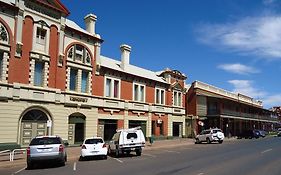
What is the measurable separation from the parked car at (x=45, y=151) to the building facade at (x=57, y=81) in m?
7.02

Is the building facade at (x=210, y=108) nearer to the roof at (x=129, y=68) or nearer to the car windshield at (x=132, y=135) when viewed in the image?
the roof at (x=129, y=68)

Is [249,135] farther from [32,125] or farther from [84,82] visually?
[32,125]

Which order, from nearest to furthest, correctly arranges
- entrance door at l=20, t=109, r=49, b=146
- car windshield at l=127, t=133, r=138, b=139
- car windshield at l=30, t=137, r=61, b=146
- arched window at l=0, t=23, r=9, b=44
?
Result: car windshield at l=30, t=137, r=61, b=146 < car windshield at l=127, t=133, r=138, b=139 < arched window at l=0, t=23, r=9, b=44 < entrance door at l=20, t=109, r=49, b=146

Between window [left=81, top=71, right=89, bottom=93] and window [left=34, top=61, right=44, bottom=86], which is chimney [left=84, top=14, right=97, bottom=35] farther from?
window [left=34, top=61, right=44, bottom=86]

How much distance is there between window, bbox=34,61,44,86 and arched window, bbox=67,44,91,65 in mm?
3178

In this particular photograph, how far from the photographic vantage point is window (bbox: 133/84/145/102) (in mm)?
40594

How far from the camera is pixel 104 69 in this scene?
35188 millimetres

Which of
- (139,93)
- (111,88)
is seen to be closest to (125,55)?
(139,93)

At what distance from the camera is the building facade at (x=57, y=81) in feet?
85.4

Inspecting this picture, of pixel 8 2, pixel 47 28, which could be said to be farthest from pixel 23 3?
pixel 47 28

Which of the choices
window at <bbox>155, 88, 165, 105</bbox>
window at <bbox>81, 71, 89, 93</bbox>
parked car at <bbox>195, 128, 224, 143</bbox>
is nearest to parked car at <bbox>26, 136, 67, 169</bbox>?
window at <bbox>81, 71, 89, 93</bbox>

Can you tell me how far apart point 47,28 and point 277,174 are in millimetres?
22465

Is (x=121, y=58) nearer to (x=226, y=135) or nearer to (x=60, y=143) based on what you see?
(x=60, y=143)

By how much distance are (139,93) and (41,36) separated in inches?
611
